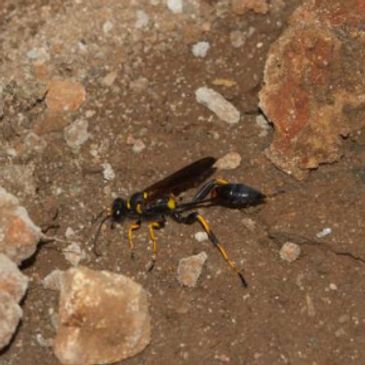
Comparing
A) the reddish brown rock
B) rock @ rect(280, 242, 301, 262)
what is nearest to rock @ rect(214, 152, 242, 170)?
the reddish brown rock

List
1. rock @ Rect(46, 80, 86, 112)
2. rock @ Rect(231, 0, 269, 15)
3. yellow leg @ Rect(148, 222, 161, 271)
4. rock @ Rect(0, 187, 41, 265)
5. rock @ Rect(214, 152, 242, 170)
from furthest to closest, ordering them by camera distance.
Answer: rock @ Rect(231, 0, 269, 15)
rock @ Rect(46, 80, 86, 112)
rock @ Rect(214, 152, 242, 170)
yellow leg @ Rect(148, 222, 161, 271)
rock @ Rect(0, 187, 41, 265)

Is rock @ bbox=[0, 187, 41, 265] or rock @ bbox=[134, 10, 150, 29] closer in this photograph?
rock @ bbox=[0, 187, 41, 265]

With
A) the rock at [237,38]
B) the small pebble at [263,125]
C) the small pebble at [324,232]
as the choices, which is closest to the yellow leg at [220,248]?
the small pebble at [324,232]

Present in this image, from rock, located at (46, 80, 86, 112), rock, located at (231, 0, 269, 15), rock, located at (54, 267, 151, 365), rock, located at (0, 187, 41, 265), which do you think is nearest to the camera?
rock, located at (54, 267, 151, 365)

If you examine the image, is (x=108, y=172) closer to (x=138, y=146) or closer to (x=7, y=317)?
(x=138, y=146)

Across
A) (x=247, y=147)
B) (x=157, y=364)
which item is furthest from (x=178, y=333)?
(x=247, y=147)

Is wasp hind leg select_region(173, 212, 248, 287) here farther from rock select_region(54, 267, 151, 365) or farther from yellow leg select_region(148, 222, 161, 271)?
rock select_region(54, 267, 151, 365)
